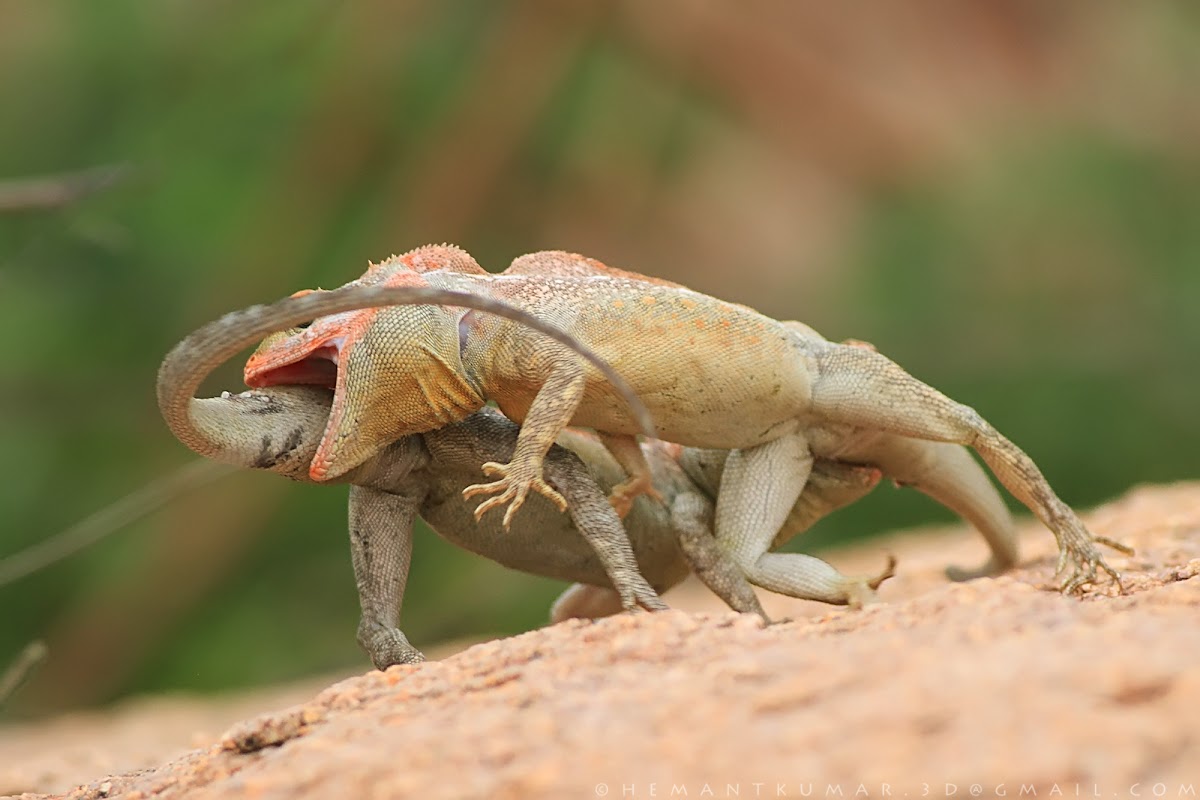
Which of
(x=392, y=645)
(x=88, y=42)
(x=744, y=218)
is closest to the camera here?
(x=392, y=645)

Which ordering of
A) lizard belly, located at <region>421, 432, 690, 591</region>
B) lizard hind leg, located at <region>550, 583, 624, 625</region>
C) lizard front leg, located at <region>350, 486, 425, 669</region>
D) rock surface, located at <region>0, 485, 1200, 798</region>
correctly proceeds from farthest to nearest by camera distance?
lizard hind leg, located at <region>550, 583, 624, 625</region>
lizard belly, located at <region>421, 432, 690, 591</region>
lizard front leg, located at <region>350, 486, 425, 669</region>
rock surface, located at <region>0, 485, 1200, 798</region>

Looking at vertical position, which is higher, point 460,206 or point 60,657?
point 460,206

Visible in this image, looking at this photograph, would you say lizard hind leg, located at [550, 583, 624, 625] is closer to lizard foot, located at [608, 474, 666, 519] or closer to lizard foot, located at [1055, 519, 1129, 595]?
lizard foot, located at [608, 474, 666, 519]

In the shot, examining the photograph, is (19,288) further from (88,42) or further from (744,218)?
(744,218)

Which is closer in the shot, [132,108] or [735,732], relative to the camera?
[735,732]

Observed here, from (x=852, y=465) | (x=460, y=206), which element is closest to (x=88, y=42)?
(x=460, y=206)

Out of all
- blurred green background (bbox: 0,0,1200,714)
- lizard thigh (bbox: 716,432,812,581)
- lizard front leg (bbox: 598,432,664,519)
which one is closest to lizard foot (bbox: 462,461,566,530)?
lizard front leg (bbox: 598,432,664,519)
